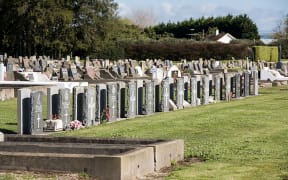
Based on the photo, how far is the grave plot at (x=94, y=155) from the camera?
8.82 m

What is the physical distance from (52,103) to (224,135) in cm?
431

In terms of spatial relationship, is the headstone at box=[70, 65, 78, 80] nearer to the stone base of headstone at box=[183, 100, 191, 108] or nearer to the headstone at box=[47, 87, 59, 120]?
the stone base of headstone at box=[183, 100, 191, 108]

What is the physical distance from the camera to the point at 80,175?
888 centimetres

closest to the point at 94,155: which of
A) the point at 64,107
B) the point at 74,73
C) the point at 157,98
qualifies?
the point at 64,107

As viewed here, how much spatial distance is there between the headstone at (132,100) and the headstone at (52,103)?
291 cm

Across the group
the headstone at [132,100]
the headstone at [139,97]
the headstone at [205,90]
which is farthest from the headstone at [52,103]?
the headstone at [205,90]

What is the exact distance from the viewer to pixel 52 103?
16.0 metres

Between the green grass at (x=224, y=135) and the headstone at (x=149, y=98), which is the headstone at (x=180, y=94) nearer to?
the green grass at (x=224, y=135)

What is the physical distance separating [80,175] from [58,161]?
396 mm

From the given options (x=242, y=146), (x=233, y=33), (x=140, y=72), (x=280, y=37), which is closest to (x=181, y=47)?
(x=280, y=37)

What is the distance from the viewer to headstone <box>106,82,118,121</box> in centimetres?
1759

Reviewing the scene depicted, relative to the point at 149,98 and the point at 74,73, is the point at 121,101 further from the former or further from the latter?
the point at 74,73

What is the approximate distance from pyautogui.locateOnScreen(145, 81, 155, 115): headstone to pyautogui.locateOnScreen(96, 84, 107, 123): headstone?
6.97ft

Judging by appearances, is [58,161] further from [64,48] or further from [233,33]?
[233,33]
